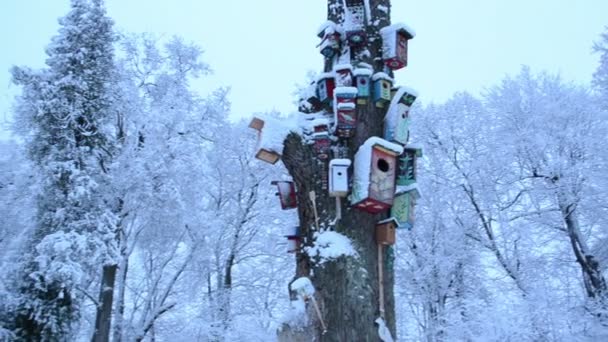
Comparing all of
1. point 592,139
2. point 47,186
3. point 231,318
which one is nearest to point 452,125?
point 592,139

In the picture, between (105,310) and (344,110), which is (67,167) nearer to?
(105,310)

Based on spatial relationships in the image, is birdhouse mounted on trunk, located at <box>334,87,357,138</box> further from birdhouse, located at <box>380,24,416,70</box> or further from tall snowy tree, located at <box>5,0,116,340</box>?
tall snowy tree, located at <box>5,0,116,340</box>

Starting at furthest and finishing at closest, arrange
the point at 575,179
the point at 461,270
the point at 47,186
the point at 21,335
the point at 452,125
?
the point at 452,125
the point at 461,270
the point at 575,179
the point at 47,186
the point at 21,335

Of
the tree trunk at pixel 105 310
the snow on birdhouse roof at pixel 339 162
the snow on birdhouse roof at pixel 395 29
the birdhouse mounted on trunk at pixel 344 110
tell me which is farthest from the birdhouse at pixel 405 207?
the tree trunk at pixel 105 310

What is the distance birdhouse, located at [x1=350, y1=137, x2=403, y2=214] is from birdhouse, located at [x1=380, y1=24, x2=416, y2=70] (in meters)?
0.70

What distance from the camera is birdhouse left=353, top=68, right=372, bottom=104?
370 centimetres

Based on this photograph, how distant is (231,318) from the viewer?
12.2 meters

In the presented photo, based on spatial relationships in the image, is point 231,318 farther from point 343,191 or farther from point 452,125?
point 343,191

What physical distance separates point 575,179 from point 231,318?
841cm

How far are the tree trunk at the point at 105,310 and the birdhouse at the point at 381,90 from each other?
7.75 m

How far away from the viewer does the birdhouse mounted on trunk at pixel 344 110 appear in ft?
11.6

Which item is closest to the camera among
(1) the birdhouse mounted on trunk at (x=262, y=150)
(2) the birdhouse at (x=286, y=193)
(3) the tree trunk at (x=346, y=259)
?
Result: (3) the tree trunk at (x=346, y=259)

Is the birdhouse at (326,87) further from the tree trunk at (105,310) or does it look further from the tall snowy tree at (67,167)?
the tree trunk at (105,310)

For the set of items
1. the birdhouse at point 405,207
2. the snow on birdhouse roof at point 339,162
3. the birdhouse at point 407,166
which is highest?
the birdhouse at point 407,166
